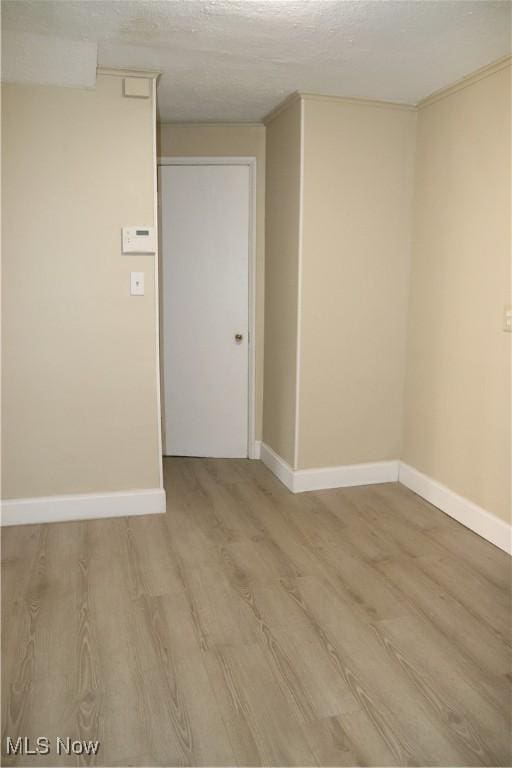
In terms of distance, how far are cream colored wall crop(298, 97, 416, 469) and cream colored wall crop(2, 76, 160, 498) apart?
100cm

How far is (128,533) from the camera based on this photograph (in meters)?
3.39

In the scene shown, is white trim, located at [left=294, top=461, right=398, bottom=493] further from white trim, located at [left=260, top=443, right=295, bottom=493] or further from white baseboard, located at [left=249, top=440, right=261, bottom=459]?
white baseboard, located at [left=249, top=440, right=261, bottom=459]

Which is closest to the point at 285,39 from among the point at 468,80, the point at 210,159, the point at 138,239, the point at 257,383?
the point at 468,80

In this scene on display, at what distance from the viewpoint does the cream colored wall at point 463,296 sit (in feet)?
10.5

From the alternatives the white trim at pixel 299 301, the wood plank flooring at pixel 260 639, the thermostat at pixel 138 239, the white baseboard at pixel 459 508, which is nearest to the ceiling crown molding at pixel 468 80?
the white trim at pixel 299 301

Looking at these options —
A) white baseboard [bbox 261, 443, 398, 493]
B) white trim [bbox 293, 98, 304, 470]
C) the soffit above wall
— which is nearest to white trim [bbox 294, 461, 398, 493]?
white baseboard [bbox 261, 443, 398, 493]

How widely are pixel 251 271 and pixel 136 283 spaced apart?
1292 mm

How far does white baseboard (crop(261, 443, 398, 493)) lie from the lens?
13.2ft

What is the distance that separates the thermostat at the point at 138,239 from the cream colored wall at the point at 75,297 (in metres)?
0.05

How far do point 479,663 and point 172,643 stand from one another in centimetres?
115

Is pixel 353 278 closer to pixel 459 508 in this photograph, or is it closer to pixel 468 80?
pixel 468 80

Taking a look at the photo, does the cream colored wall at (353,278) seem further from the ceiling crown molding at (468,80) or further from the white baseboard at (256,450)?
the white baseboard at (256,450)

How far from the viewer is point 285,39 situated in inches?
111

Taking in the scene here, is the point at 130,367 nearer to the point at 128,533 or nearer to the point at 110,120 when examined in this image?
the point at 128,533
